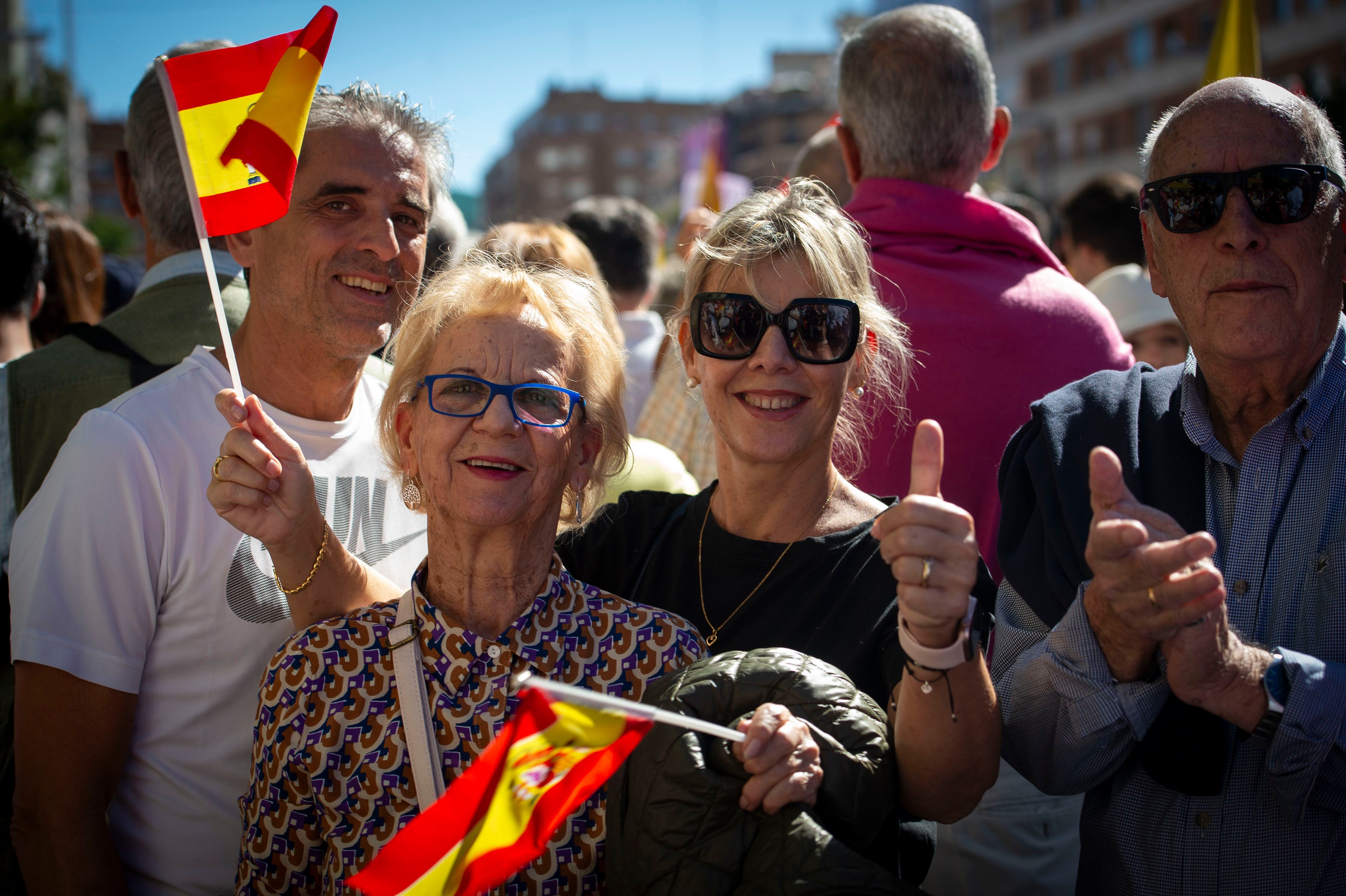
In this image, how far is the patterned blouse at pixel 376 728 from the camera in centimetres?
200

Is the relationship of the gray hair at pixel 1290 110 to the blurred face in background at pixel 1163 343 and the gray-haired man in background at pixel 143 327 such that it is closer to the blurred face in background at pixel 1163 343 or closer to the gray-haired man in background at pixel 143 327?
the blurred face in background at pixel 1163 343

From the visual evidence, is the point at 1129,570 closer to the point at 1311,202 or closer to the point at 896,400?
the point at 1311,202

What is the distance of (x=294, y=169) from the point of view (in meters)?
2.32

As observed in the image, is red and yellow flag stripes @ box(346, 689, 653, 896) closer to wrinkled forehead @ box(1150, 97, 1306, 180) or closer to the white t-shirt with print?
the white t-shirt with print

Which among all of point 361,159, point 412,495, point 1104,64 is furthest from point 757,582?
point 1104,64

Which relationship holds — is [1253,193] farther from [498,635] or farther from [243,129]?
[243,129]

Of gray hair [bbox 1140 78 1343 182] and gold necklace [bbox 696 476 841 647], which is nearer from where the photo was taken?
gray hair [bbox 1140 78 1343 182]

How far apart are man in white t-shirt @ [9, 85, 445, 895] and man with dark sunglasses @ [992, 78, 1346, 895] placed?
1.56m

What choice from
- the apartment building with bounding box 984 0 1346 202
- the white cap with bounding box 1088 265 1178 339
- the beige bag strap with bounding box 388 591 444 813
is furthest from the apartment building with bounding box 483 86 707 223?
the beige bag strap with bounding box 388 591 444 813

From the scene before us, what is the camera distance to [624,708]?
1.55 m

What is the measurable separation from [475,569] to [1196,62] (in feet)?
147

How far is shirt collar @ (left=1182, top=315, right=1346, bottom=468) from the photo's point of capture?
6.50ft

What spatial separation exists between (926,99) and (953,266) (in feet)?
1.79

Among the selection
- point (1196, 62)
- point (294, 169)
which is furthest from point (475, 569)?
point (1196, 62)
